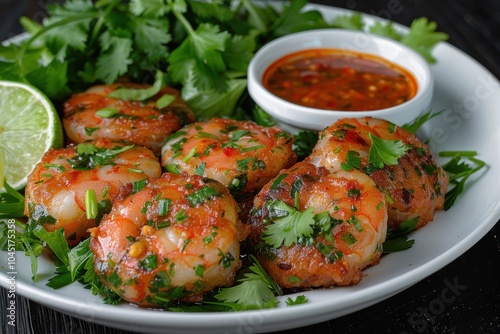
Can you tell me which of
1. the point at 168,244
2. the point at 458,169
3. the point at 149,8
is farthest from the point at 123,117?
the point at 458,169

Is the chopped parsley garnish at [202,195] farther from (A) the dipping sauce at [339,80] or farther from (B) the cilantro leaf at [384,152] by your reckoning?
(A) the dipping sauce at [339,80]

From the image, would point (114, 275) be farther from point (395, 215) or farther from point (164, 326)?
point (395, 215)

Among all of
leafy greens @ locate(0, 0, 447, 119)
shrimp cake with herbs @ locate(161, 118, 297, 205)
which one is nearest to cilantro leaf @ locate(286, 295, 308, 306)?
shrimp cake with herbs @ locate(161, 118, 297, 205)

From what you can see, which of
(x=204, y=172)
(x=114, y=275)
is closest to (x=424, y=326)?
(x=204, y=172)

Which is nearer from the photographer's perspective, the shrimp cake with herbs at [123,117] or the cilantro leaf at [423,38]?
the shrimp cake with herbs at [123,117]

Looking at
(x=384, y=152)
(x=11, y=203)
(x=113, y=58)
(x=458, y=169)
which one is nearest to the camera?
(x=384, y=152)

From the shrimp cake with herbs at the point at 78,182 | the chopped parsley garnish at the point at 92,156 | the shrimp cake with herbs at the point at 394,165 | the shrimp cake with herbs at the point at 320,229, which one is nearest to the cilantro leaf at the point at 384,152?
the shrimp cake with herbs at the point at 394,165

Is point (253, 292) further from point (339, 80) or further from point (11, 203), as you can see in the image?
point (339, 80)
